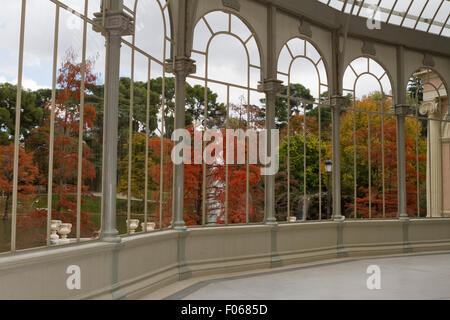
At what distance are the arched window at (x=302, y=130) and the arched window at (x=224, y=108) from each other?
3.20 feet

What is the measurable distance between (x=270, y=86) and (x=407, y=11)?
6.76m

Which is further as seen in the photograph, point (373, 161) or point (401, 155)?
point (401, 155)

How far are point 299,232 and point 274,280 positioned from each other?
317cm

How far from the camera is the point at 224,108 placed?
1159 centimetres

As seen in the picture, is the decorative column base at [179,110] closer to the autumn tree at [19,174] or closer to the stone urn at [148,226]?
the stone urn at [148,226]

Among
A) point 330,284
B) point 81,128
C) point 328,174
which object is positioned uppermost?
point 81,128

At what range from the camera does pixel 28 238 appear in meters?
5.85

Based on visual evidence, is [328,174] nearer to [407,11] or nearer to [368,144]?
[368,144]

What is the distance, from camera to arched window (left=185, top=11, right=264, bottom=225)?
11.0 m

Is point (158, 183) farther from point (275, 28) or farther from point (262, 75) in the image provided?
point (275, 28)

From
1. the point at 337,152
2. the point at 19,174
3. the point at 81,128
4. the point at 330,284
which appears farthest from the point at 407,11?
the point at 19,174

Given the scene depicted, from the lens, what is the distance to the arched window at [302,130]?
1305cm

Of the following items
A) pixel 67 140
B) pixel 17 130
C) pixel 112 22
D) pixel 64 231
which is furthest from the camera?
pixel 112 22
